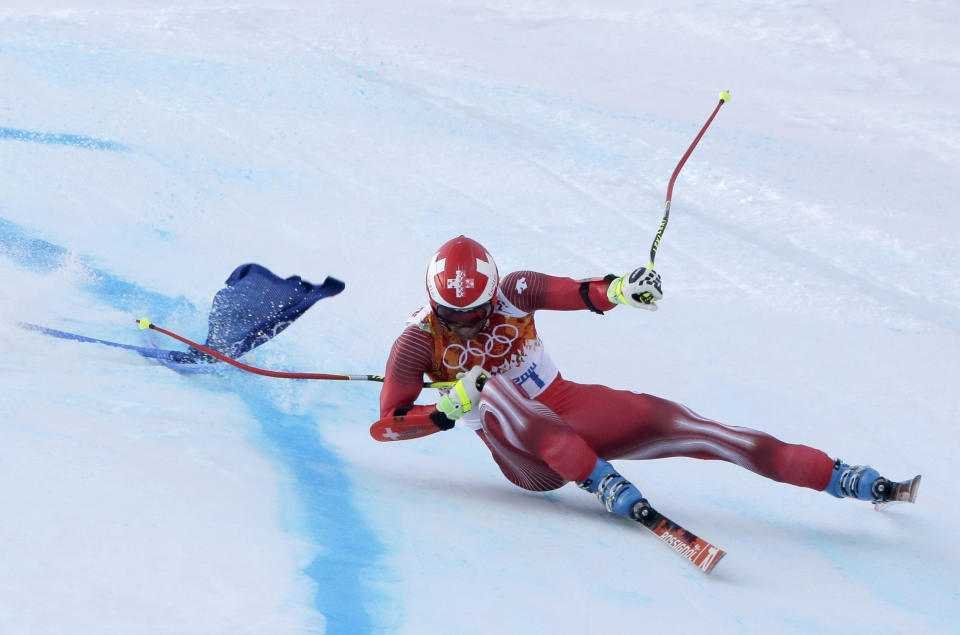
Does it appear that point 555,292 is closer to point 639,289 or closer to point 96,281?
point 639,289

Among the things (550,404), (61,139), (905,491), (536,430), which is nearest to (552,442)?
(536,430)

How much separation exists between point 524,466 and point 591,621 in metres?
0.92

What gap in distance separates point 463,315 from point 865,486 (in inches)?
53.9

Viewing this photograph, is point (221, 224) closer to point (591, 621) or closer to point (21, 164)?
point (21, 164)

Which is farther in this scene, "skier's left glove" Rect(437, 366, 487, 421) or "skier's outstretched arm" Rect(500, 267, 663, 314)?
"skier's outstretched arm" Rect(500, 267, 663, 314)

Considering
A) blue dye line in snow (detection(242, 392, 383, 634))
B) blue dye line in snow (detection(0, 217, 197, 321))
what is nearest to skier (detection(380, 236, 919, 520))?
blue dye line in snow (detection(242, 392, 383, 634))

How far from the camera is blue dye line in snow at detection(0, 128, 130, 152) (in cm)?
687

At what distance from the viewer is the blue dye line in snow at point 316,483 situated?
8.14ft

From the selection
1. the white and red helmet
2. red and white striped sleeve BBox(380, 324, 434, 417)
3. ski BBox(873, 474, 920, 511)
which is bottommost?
red and white striped sleeve BBox(380, 324, 434, 417)

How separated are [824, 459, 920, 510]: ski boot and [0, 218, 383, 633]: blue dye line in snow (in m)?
1.48

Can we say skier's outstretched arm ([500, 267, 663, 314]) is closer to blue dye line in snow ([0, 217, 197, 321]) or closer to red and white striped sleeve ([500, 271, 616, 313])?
red and white striped sleeve ([500, 271, 616, 313])

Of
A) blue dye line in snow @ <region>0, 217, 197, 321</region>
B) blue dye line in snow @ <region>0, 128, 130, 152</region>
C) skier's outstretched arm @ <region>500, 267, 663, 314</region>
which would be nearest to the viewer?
skier's outstretched arm @ <region>500, 267, 663, 314</region>

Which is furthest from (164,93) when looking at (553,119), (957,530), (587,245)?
(957,530)

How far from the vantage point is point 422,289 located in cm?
552
